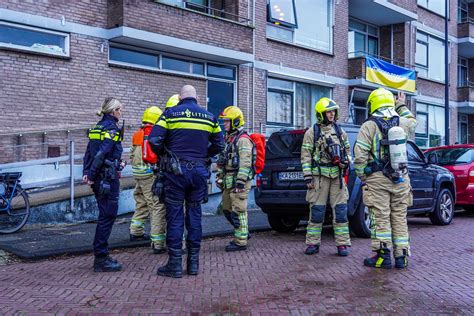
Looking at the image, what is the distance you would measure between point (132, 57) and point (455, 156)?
799 centimetres

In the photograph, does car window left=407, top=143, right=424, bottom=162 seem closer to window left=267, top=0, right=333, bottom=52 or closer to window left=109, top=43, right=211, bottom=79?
window left=109, top=43, right=211, bottom=79

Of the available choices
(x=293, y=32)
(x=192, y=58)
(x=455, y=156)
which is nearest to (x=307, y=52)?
(x=293, y=32)

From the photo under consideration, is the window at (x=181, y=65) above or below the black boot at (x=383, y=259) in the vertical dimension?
above

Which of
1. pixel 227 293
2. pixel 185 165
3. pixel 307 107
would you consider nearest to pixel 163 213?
pixel 185 165

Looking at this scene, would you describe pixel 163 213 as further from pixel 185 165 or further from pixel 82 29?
pixel 82 29

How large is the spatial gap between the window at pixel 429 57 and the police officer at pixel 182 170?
19649 millimetres

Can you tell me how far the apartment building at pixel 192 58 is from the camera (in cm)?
1059

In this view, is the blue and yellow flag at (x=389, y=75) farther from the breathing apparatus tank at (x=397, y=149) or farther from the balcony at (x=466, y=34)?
the breathing apparatus tank at (x=397, y=149)

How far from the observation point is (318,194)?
707 cm

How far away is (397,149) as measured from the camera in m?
6.11

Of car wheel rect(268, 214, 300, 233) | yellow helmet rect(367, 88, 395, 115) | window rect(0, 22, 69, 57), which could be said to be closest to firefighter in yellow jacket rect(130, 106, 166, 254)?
car wheel rect(268, 214, 300, 233)

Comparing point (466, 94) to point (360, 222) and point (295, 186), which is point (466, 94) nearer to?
point (360, 222)

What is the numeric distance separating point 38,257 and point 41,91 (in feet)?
16.6

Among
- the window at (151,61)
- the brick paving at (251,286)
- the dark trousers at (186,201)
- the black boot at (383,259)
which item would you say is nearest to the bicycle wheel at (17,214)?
the brick paving at (251,286)
